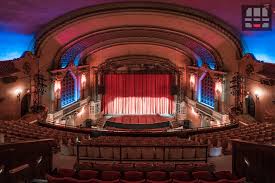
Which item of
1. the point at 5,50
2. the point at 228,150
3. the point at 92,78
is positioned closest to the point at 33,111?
the point at 5,50

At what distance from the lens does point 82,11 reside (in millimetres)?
16906

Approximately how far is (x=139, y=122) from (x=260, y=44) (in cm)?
1332

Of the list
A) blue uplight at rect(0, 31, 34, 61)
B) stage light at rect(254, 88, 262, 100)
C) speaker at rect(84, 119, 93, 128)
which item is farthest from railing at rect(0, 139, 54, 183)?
speaker at rect(84, 119, 93, 128)

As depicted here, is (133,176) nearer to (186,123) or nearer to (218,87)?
(218,87)

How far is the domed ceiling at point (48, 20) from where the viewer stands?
14484mm

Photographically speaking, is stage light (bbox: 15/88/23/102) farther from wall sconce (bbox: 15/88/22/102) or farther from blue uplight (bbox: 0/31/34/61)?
blue uplight (bbox: 0/31/34/61)

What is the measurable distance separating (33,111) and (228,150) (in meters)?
13.2

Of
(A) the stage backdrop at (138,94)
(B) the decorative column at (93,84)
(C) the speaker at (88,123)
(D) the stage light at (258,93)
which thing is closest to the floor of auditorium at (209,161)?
(D) the stage light at (258,93)

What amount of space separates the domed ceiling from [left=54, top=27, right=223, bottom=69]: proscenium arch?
3255 mm

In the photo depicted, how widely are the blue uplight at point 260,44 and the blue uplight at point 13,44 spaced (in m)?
12.2

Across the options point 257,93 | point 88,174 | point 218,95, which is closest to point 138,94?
point 218,95

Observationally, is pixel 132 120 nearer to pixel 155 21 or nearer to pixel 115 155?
pixel 155 21

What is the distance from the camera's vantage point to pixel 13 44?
1725 cm

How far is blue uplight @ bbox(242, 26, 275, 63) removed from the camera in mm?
16406
